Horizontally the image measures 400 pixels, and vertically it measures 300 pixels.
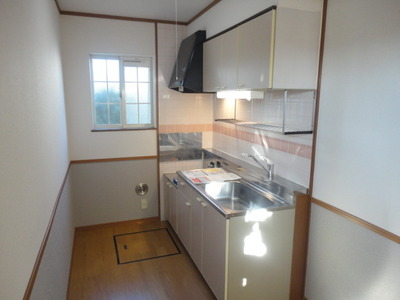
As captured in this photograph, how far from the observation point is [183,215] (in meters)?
3.27

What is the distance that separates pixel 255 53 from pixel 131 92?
2.07 metres

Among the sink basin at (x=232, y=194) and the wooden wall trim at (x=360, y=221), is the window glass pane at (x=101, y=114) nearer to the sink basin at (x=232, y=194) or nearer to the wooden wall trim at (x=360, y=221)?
the sink basin at (x=232, y=194)

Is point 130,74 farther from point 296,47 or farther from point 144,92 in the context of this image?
point 296,47

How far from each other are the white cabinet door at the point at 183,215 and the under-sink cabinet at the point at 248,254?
0.52 metres

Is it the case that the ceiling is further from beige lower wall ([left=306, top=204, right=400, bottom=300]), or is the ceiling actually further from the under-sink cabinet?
beige lower wall ([left=306, top=204, right=400, bottom=300])

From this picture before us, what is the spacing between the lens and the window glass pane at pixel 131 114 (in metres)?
3.94

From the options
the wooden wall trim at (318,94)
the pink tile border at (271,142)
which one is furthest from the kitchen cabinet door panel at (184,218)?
the wooden wall trim at (318,94)

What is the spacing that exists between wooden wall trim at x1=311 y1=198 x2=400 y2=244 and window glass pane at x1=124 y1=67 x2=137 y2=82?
2.67 metres

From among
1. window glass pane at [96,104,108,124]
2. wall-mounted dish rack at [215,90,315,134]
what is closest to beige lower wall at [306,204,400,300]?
wall-mounted dish rack at [215,90,315,134]

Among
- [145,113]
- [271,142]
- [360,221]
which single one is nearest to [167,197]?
[145,113]

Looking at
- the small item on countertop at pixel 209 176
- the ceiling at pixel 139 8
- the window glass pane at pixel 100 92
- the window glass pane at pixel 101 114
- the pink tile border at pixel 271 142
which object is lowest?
the small item on countertop at pixel 209 176

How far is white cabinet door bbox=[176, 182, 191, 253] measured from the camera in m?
3.12

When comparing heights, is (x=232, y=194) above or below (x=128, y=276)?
above

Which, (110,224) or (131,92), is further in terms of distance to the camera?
(110,224)
